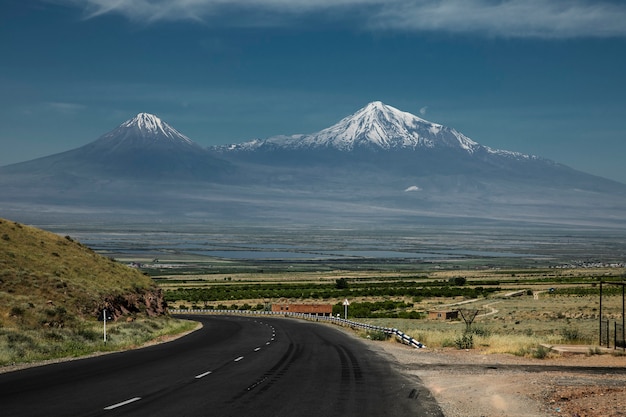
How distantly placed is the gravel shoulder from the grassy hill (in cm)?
1282

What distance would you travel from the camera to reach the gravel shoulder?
54.9 feet

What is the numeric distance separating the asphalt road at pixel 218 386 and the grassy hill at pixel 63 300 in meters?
2.93

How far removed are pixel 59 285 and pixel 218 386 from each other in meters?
23.9

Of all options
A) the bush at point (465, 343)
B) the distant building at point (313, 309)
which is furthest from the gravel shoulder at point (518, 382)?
the distant building at point (313, 309)

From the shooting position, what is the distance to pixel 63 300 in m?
39.5

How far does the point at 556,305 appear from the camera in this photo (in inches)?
2653

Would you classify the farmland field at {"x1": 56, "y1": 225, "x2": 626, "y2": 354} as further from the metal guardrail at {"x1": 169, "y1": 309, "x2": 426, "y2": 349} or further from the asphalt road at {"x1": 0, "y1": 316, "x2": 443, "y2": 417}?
the asphalt road at {"x1": 0, "y1": 316, "x2": 443, "y2": 417}

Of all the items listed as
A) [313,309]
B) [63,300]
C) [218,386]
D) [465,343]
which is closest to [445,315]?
[313,309]

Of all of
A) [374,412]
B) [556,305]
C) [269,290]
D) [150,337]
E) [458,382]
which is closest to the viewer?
[374,412]

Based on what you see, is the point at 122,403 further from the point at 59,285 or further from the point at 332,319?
the point at 332,319

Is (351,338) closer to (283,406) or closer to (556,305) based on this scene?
(283,406)

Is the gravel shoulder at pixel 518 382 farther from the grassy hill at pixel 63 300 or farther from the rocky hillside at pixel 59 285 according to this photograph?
the rocky hillside at pixel 59 285

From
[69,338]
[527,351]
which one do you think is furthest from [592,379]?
[69,338]

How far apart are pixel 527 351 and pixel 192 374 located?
13.2m
